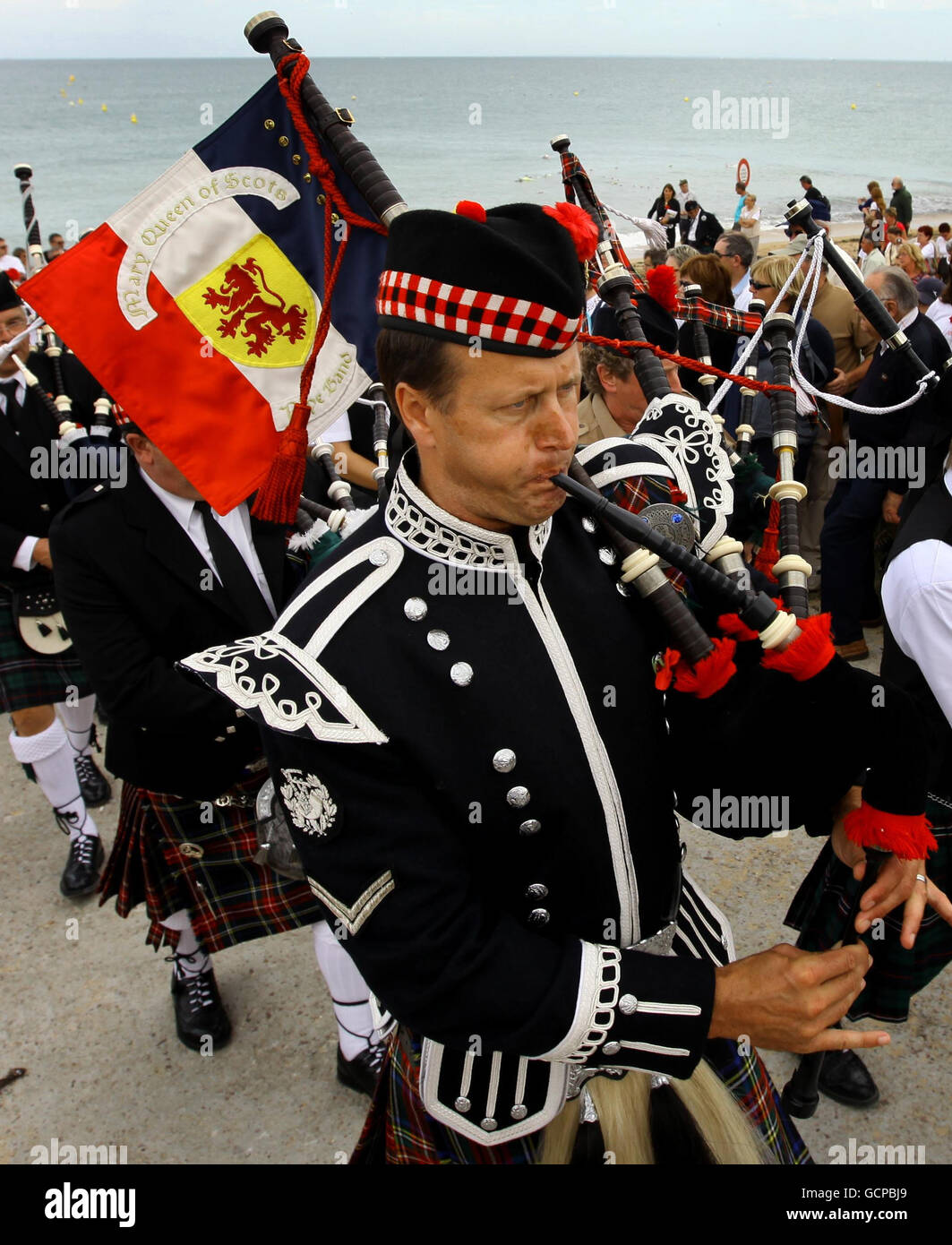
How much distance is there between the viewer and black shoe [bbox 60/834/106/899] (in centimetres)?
394

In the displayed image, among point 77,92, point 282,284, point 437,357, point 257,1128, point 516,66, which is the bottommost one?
point 257,1128

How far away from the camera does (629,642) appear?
1.65m

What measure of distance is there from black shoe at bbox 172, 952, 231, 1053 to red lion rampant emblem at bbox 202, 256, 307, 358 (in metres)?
2.10

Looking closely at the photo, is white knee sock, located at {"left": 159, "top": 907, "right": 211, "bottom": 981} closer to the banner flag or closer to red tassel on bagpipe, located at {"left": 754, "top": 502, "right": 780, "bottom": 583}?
the banner flag

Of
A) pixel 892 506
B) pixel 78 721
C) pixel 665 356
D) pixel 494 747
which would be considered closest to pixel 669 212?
pixel 892 506

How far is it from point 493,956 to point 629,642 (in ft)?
1.87

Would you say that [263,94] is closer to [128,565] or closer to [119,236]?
[119,236]

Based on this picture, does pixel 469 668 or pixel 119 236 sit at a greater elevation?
pixel 119 236

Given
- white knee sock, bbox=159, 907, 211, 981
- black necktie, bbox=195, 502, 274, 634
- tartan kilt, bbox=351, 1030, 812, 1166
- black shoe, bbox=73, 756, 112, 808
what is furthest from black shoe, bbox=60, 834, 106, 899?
tartan kilt, bbox=351, 1030, 812, 1166

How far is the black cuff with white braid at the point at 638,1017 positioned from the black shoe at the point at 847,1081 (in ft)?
5.70

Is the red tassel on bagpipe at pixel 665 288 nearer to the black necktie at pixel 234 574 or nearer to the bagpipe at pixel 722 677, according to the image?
the bagpipe at pixel 722 677

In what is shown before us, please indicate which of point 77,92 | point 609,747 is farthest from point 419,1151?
point 77,92

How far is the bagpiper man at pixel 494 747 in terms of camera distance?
4.54 ft

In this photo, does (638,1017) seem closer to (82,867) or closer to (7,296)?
(82,867)
